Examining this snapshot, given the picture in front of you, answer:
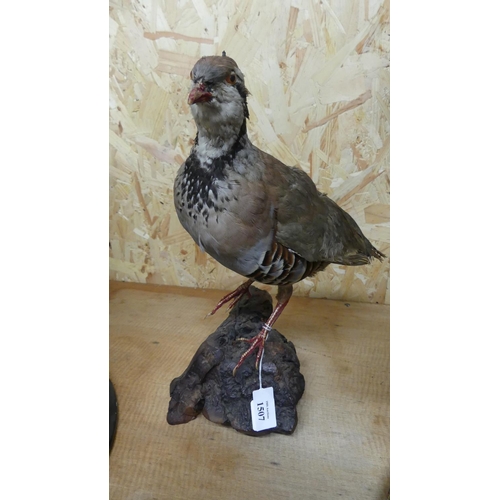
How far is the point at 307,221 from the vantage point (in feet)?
3.92

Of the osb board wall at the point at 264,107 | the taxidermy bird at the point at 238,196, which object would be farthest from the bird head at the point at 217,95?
the osb board wall at the point at 264,107

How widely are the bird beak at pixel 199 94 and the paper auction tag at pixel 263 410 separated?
2.44ft

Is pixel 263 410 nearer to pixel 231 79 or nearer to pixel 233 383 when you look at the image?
pixel 233 383

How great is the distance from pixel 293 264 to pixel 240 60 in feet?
2.09

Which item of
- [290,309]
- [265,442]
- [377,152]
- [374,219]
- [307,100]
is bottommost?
[265,442]

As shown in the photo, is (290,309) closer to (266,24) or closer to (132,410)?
(132,410)

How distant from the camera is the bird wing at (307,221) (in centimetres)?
115

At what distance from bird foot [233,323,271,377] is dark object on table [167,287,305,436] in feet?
0.05

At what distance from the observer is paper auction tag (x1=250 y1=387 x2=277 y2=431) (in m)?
1.20

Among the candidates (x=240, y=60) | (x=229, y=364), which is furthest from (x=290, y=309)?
(x=240, y=60)

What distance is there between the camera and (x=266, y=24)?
1.30m

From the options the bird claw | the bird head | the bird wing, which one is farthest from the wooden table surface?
the bird head

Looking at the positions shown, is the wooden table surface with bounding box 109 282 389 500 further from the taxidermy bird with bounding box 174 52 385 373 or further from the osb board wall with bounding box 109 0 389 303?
the taxidermy bird with bounding box 174 52 385 373

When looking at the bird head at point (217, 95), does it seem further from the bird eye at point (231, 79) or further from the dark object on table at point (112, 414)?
the dark object on table at point (112, 414)
